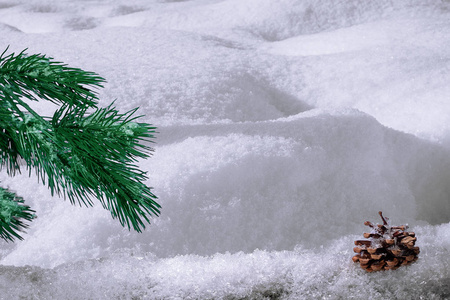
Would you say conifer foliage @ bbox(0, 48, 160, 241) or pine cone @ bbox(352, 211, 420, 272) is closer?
conifer foliage @ bbox(0, 48, 160, 241)

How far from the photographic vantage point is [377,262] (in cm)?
93

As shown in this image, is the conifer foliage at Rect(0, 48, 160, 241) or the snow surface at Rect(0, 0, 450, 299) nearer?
the conifer foliage at Rect(0, 48, 160, 241)

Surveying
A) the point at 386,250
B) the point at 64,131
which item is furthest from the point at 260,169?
the point at 64,131

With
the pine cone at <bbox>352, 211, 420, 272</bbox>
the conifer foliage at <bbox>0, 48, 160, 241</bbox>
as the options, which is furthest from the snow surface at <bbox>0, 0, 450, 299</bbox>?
the conifer foliage at <bbox>0, 48, 160, 241</bbox>

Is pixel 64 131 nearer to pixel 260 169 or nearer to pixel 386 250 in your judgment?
pixel 386 250

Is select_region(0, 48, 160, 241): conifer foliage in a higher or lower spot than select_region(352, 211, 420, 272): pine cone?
higher

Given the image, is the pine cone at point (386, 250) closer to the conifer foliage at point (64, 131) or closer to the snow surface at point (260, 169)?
the snow surface at point (260, 169)

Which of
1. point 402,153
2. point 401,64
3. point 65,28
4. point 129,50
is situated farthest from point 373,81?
point 65,28

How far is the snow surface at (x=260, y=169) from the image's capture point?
97cm

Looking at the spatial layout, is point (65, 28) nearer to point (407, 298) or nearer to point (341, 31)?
point (341, 31)

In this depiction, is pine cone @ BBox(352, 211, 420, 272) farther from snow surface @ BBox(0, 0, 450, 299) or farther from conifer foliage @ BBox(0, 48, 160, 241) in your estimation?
conifer foliage @ BBox(0, 48, 160, 241)

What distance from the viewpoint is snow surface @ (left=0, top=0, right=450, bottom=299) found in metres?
0.97

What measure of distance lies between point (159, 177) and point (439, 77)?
118 centimetres

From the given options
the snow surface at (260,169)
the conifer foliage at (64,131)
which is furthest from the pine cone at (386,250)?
the conifer foliage at (64,131)
